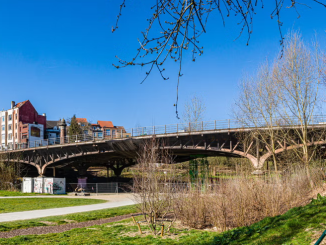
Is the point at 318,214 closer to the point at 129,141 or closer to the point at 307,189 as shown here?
the point at 307,189

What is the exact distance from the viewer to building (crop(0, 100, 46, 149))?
87.0 metres

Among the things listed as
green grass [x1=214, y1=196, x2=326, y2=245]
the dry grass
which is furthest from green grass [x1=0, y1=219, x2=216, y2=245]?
green grass [x1=214, y1=196, x2=326, y2=245]

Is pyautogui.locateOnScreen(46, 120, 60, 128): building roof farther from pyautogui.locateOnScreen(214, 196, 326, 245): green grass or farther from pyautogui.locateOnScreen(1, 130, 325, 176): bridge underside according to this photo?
pyautogui.locateOnScreen(214, 196, 326, 245): green grass

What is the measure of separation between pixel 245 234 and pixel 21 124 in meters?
89.9

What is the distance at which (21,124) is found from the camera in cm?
8806

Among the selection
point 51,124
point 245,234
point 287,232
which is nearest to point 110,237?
point 245,234

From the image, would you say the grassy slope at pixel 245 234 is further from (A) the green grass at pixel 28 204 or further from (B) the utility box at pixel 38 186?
(B) the utility box at pixel 38 186

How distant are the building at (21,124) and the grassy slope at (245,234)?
78101mm

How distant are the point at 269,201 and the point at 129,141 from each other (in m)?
29.0

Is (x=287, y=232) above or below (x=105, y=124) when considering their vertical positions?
below

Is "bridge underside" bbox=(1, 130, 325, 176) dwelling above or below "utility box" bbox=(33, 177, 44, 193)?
above

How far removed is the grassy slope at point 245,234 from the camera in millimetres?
7559

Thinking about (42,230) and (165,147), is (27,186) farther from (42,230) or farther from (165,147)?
(42,230)

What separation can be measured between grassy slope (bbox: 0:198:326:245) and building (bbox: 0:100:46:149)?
78.1 m
